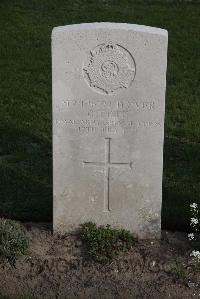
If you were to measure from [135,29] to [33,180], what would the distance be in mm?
2476

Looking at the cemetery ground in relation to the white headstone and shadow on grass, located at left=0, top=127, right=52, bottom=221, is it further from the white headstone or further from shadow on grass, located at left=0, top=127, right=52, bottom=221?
the white headstone

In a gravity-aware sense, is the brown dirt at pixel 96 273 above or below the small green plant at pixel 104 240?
below

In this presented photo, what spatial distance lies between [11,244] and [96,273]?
77 centimetres

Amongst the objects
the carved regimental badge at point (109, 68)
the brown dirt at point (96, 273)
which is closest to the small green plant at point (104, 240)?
the brown dirt at point (96, 273)

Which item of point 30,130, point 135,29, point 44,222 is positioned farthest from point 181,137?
point 135,29

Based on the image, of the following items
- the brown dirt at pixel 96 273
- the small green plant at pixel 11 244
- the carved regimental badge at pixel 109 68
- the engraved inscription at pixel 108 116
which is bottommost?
the brown dirt at pixel 96 273

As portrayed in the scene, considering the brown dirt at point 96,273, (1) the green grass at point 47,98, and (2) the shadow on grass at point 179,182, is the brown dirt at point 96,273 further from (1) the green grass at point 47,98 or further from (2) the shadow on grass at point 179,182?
(1) the green grass at point 47,98

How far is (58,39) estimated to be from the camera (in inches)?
229

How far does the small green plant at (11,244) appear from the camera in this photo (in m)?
5.93

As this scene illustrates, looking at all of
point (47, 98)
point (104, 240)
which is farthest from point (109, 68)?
point (47, 98)

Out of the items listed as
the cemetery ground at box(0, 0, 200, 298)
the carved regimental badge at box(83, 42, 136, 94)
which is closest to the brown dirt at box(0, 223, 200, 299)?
the cemetery ground at box(0, 0, 200, 298)

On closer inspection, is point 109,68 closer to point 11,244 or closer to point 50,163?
point 11,244

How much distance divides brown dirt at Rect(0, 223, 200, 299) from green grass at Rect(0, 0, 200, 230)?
60 cm

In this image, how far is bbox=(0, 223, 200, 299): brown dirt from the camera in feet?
18.5
